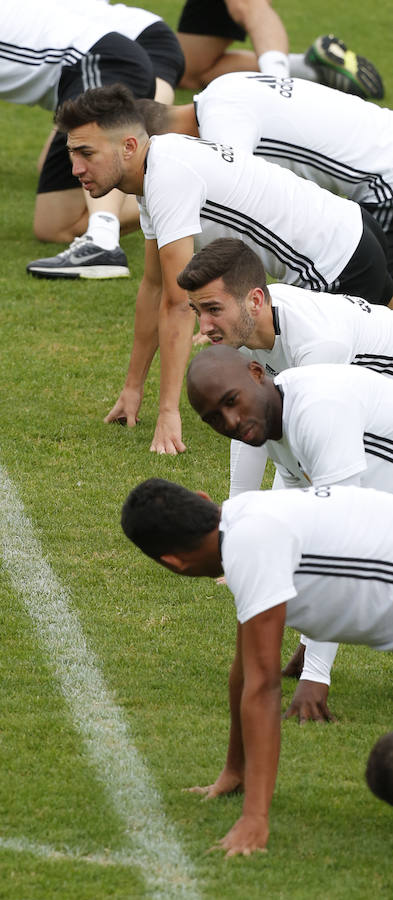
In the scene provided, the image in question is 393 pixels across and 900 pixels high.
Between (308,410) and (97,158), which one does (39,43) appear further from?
(308,410)

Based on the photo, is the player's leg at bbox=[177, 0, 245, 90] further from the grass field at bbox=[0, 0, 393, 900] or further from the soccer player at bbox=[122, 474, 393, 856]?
the soccer player at bbox=[122, 474, 393, 856]

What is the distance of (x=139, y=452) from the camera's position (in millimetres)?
5707

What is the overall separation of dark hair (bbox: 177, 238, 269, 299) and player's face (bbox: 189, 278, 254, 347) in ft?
0.06

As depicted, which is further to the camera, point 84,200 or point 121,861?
point 84,200

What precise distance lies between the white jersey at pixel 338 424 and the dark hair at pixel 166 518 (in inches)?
16.0

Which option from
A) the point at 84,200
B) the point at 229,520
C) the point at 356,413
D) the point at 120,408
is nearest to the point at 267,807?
the point at 229,520

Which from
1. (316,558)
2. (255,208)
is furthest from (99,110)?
(316,558)

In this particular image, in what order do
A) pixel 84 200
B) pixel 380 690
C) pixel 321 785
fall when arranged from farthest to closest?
pixel 84 200
pixel 380 690
pixel 321 785

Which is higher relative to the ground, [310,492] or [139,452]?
[310,492]

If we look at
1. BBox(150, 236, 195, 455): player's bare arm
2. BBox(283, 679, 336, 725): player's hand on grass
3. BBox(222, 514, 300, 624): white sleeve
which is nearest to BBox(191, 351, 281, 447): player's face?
BBox(222, 514, 300, 624): white sleeve

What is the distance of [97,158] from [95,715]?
2.26m

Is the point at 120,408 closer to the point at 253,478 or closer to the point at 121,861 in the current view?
the point at 253,478

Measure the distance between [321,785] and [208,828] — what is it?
1.15 feet

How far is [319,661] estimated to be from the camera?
12.4 ft
